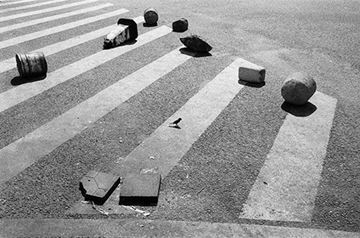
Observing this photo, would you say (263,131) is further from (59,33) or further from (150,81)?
(59,33)

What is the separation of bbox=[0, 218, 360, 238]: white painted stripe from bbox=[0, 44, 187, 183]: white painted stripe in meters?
1.10

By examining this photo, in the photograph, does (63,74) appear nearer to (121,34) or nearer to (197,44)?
(121,34)

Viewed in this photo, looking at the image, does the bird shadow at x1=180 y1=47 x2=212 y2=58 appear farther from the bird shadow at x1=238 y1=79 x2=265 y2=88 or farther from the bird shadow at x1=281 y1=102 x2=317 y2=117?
the bird shadow at x1=281 y1=102 x2=317 y2=117

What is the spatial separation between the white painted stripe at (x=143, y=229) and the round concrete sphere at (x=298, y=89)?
3133 millimetres

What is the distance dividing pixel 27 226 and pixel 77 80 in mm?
4373

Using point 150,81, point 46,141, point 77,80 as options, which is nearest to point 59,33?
point 77,80

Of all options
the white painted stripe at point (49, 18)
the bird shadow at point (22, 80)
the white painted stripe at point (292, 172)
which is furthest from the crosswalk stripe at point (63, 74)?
the white painted stripe at point (292, 172)

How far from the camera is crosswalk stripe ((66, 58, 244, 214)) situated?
4.97m

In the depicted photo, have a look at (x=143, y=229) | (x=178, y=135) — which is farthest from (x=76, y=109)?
(x=143, y=229)

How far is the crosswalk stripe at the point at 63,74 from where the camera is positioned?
7016 mm

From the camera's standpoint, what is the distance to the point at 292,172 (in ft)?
16.1

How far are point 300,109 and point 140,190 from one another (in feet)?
12.0

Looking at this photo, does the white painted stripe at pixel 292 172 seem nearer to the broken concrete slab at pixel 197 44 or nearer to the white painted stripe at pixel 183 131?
the white painted stripe at pixel 183 131

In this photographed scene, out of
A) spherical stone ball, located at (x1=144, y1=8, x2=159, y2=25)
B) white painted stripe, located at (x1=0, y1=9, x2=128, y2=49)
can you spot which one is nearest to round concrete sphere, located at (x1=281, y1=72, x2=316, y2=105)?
spherical stone ball, located at (x1=144, y1=8, x2=159, y2=25)
